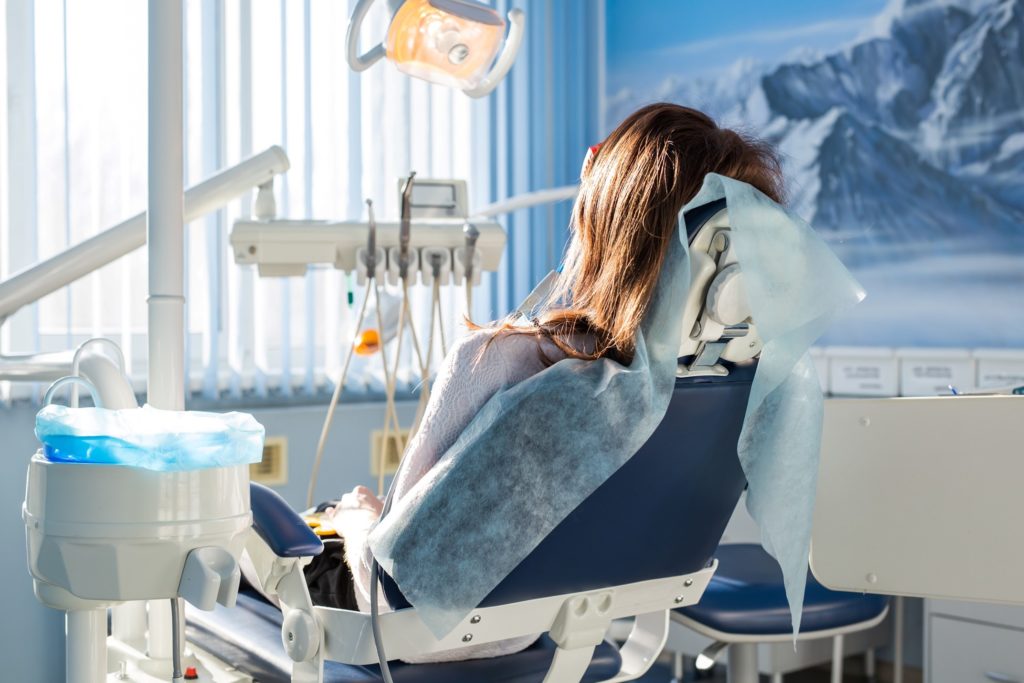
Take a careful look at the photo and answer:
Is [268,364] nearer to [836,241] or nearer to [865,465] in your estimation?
[836,241]

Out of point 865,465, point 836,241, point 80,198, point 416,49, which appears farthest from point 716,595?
point 80,198

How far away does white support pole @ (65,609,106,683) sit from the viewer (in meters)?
1.23

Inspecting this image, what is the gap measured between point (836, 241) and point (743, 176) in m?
1.78

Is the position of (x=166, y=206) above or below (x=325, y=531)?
above

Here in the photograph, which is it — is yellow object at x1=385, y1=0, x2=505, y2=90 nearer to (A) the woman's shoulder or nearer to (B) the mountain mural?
(A) the woman's shoulder

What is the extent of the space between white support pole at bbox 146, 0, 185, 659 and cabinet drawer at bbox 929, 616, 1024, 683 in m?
1.80

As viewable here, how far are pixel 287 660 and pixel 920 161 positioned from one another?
2138 mm

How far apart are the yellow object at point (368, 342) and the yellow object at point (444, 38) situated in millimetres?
678

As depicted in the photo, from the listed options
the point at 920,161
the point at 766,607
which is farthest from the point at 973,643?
the point at 920,161

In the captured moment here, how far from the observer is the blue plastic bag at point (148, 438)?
1019 millimetres

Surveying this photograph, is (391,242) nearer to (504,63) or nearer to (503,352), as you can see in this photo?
(504,63)

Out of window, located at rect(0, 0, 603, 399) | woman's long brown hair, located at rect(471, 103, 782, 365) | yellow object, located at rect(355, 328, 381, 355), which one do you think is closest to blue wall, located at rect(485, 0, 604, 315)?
window, located at rect(0, 0, 603, 399)

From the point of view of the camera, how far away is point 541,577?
1242 mm

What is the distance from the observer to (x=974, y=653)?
7.84ft
